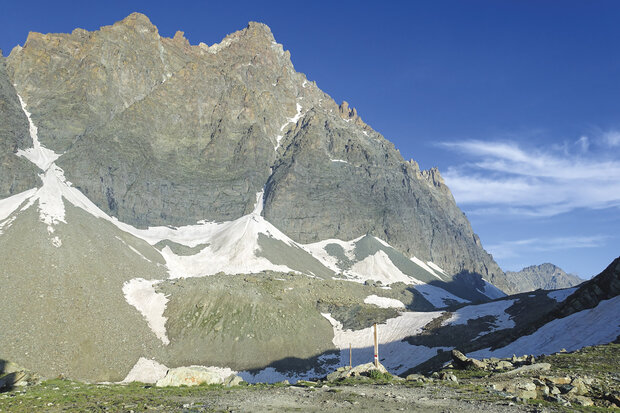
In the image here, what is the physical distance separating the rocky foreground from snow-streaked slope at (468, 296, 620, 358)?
19.4 m

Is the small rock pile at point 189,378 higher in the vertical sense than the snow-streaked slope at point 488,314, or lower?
lower

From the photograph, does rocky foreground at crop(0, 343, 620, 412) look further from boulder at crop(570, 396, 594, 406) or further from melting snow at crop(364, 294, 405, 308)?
melting snow at crop(364, 294, 405, 308)

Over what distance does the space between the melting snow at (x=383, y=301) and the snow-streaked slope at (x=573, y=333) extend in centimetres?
7480

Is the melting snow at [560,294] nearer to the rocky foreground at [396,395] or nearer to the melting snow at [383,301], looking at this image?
the melting snow at [383,301]

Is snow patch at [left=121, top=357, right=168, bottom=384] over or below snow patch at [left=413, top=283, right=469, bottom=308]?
below

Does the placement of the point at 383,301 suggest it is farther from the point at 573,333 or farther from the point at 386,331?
the point at 573,333

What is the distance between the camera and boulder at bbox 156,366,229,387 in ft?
114

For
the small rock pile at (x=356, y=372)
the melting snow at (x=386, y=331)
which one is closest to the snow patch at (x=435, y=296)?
the melting snow at (x=386, y=331)

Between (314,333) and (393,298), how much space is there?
55.0m

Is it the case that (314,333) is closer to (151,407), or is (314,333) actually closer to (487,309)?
(487,309)

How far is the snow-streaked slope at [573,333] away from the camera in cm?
5038

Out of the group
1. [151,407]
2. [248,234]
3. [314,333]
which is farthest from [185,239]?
[151,407]

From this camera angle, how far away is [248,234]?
181125 mm

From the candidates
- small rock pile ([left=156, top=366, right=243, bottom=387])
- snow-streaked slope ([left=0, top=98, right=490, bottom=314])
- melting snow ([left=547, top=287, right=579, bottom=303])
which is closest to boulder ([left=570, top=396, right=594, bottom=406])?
small rock pile ([left=156, top=366, right=243, bottom=387])
